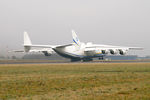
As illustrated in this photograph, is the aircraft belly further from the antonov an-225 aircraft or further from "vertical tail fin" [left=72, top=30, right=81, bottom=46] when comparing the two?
"vertical tail fin" [left=72, top=30, right=81, bottom=46]

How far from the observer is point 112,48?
69.8 metres

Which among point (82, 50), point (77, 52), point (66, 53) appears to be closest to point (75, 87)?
point (66, 53)

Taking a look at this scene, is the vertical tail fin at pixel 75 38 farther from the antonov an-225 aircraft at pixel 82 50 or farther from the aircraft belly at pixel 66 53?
the aircraft belly at pixel 66 53

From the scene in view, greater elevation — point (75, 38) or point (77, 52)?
point (75, 38)

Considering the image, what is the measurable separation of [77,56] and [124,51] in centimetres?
1491

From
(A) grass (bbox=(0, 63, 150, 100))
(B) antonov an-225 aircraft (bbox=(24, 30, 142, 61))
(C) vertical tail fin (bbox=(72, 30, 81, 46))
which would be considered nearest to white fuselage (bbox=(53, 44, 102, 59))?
(B) antonov an-225 aircraft (bbox=(24, 30, 142, 61))

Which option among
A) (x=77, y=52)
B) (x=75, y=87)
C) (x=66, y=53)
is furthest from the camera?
(x=77, y=52)

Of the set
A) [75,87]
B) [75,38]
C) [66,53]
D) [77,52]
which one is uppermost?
[75,38]

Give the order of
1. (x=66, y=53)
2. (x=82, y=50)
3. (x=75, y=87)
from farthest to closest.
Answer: (x=82, y=50)
(x=66, y=53)
(x=75, y=87)

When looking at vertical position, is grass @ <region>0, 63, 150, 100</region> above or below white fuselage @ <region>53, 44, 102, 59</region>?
below

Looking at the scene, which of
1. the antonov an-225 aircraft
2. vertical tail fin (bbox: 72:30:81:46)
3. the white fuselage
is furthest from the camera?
vertical tail fin (bbox: 72:30:81:46)

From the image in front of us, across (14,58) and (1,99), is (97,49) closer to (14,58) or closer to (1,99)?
(14,58)

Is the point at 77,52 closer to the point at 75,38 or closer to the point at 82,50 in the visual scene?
the point at 82,50

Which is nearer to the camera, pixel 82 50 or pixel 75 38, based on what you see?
pixel 82 50
